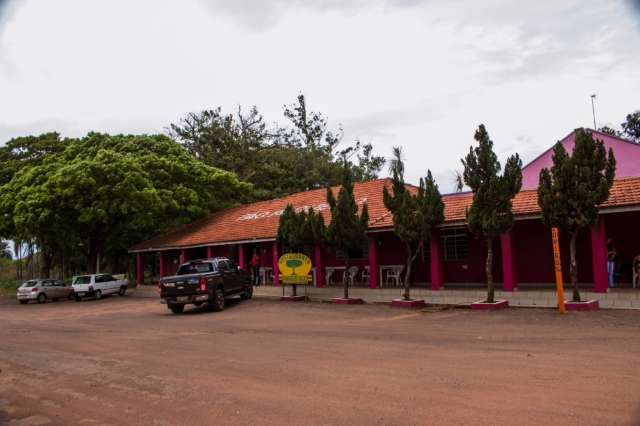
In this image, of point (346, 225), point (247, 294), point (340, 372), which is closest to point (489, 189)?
point (346, 225)

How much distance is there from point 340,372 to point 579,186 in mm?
9049

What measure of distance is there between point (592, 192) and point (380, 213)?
8.78 m

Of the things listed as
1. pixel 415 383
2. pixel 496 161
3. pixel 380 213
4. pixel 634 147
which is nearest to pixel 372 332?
pixel 415 383

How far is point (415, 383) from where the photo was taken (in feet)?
23.5

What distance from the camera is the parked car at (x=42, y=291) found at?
92.9ft

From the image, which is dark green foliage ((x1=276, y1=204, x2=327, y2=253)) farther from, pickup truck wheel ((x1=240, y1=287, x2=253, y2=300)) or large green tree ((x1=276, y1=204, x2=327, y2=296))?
pickup truck wheel ((x1=240, y1=287, x2=253, y2=300))

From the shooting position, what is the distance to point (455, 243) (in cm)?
2098

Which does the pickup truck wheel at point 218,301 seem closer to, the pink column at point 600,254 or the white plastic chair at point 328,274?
the white plastic chair at point 328,274

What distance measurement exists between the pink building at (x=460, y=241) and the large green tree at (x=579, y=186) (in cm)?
102

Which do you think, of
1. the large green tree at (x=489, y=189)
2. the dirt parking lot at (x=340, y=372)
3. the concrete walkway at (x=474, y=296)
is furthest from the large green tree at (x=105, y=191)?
the large green tree at (x=489, y=189)

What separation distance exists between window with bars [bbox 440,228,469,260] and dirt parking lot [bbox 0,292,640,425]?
610cm

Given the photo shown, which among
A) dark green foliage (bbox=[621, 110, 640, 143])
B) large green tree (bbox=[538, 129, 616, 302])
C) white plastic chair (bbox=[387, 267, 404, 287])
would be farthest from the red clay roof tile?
dark green foliage (bbox=[621, 110, 640, 143])

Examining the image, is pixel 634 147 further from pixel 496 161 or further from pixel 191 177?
pixel 191 177

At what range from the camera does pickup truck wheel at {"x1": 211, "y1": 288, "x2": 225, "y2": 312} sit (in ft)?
59.9
